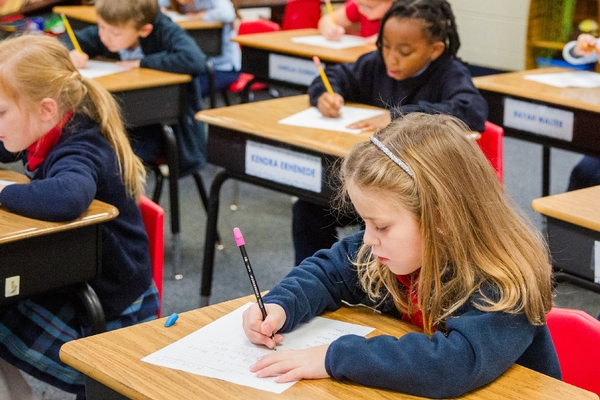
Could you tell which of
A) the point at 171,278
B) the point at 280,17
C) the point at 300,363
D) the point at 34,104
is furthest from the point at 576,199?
the point at 280,17

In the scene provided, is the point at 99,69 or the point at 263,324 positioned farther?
the point at 99,69

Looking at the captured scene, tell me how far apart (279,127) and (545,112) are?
3.27 feet

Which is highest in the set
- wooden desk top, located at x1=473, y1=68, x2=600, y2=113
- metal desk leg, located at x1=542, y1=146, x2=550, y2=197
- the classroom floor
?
wooden desk top, located at x1=473, y1=68, x2=600, y2=113

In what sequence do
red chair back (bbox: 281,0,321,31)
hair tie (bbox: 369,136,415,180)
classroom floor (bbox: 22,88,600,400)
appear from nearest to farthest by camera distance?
hair tie (bbox: 369,136,415,180) < classroom floor (bbox: 22,88,600,400) < red chair back (bbox: 281,0,321,31)

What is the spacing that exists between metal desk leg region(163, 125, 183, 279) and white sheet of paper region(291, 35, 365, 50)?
90 cm

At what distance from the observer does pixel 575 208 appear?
1895 millimetres

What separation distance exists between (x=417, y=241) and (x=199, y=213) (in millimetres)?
2924

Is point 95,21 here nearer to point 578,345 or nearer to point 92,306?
point 92,306

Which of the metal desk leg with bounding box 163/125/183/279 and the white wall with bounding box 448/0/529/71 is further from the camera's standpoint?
the white wall with bounding box 448/0/529/71

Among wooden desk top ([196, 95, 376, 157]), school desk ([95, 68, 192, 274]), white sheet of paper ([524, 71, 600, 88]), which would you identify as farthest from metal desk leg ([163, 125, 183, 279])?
white sheet of paper ([524, 71, 600, 88])

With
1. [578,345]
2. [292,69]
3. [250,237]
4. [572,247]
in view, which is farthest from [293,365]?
[292,69]

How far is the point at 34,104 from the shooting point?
204 centimetres

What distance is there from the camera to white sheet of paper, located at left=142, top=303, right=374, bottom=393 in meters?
1.22

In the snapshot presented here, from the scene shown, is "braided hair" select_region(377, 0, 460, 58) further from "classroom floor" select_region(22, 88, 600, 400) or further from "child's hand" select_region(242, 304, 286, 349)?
"child's hand" select_region(242, 304, 286, 349)
